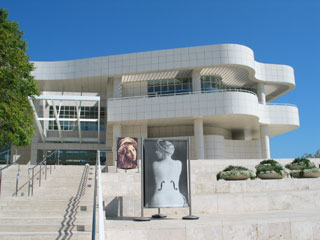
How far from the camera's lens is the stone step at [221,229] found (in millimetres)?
8594

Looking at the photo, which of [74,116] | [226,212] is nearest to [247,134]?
[74,116]

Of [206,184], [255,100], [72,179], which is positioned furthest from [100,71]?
[206,184]

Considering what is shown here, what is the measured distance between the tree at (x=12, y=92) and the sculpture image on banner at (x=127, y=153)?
211 inches

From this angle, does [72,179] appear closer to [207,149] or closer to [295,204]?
[295,204]

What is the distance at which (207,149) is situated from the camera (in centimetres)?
3569

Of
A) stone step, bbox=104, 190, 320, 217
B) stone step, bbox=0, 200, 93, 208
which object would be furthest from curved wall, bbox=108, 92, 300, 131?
stone step, bbox=0, 200, 93, 208

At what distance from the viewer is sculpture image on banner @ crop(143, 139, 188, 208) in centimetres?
1024

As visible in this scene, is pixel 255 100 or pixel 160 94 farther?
pixel 160 94

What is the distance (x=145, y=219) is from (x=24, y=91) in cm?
1232

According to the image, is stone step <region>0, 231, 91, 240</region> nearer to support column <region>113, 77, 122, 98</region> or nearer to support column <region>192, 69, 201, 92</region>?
support column <region>192, 69, 201, 92</region>

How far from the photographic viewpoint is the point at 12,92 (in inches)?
674

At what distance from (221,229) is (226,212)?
3401 mm

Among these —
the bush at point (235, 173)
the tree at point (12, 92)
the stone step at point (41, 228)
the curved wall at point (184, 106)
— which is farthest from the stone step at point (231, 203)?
the curved wall at point (184, 106)

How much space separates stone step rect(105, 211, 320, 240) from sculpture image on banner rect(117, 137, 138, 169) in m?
10.3
